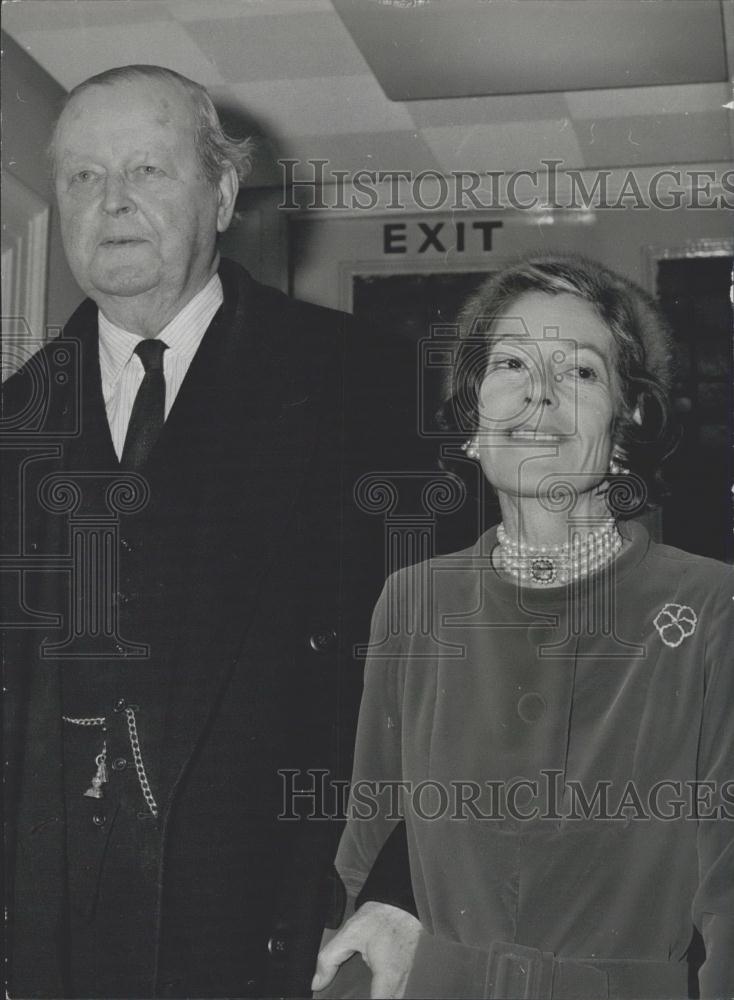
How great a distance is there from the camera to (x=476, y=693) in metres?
1.37

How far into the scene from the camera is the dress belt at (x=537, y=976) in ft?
4.25

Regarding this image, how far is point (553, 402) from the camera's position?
4.51 feet

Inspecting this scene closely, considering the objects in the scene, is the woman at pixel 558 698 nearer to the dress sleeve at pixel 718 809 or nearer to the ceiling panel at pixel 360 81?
the dress sleeve at pixel 718 809

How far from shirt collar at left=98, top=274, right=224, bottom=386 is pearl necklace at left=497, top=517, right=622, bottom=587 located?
0.49 m

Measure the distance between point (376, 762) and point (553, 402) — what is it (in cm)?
48

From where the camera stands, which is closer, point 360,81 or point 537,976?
point 537,976

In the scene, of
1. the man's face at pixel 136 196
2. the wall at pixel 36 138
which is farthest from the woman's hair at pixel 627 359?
the wall at pixel 36 138

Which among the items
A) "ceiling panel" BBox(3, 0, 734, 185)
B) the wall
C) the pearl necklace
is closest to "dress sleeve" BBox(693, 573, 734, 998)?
the pearl necklace

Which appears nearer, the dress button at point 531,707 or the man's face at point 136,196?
the dress button at point 531,707

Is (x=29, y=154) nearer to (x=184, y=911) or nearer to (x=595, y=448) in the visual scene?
(x=595, y=448)

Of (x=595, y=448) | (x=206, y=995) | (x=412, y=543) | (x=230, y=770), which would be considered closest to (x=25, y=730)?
(x=230, y=770)

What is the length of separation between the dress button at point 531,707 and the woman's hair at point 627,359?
0.27 metres

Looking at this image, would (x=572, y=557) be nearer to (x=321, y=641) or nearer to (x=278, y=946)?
(x=321, y=641)

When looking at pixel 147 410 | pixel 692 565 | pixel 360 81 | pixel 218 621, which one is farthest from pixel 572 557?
pixel 360 81
